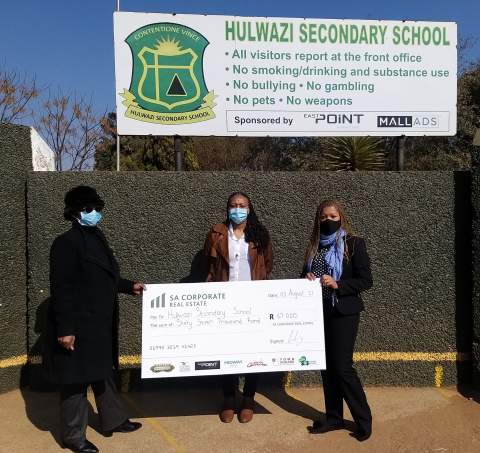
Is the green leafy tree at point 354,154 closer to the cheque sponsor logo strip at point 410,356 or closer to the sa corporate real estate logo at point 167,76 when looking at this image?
the sa corporate real estate logo at point 167,76

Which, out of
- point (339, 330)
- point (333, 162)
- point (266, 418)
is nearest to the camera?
point (339, 330)

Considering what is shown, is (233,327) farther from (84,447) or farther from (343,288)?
(84,447)

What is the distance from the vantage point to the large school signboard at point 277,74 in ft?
16.4

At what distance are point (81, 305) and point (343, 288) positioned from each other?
189cm

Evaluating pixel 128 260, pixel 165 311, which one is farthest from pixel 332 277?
pixel 128 260

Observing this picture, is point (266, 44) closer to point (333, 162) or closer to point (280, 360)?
point (333, 162)

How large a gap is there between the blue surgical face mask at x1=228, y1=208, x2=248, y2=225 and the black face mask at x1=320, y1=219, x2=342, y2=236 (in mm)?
670

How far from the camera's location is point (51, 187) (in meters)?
4.79

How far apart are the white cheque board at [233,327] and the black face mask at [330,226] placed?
432 mm

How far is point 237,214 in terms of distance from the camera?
4.01 metres

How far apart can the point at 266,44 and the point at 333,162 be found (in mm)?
2429

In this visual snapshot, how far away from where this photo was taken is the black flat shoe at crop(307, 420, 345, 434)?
153 inches

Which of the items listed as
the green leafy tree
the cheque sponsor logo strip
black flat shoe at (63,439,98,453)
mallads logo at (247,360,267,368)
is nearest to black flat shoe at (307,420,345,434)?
mallads logo at (247,360,267,368)

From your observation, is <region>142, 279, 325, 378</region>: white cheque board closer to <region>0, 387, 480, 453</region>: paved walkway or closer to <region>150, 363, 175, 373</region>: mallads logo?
<region>150, 363, 175, 373</region>: mallads logo
